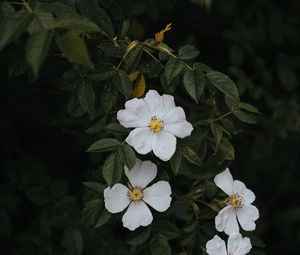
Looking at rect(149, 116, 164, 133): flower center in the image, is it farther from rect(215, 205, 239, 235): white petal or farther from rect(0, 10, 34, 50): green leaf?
rect(0, 10, 34, 50): green leaf

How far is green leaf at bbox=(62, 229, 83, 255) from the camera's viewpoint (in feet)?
6.33

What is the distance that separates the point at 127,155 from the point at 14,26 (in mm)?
403

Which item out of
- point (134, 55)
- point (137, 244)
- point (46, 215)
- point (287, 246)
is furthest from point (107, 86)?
point (287, 246)

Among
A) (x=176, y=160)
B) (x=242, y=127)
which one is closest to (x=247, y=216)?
(x=176, y=160)

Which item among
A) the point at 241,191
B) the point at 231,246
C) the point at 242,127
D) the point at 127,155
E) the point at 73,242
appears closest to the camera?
the point at 127,155

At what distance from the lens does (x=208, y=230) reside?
→ 166 centimetres

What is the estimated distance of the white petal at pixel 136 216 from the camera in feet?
5.13

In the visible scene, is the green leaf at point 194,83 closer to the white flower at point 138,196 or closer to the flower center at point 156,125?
the flower center at point 156,125

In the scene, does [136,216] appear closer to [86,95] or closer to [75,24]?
[86,95]

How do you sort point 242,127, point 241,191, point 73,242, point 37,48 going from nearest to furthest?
point 37,48
point 241,191
point 73,242
point 242,127

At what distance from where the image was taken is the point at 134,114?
5.01 ft

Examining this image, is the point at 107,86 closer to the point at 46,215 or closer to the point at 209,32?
the point at 46,215

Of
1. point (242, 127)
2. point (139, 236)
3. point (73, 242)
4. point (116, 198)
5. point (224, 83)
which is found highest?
point (224, 83)

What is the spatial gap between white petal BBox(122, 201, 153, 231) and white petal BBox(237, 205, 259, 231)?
0.25m
